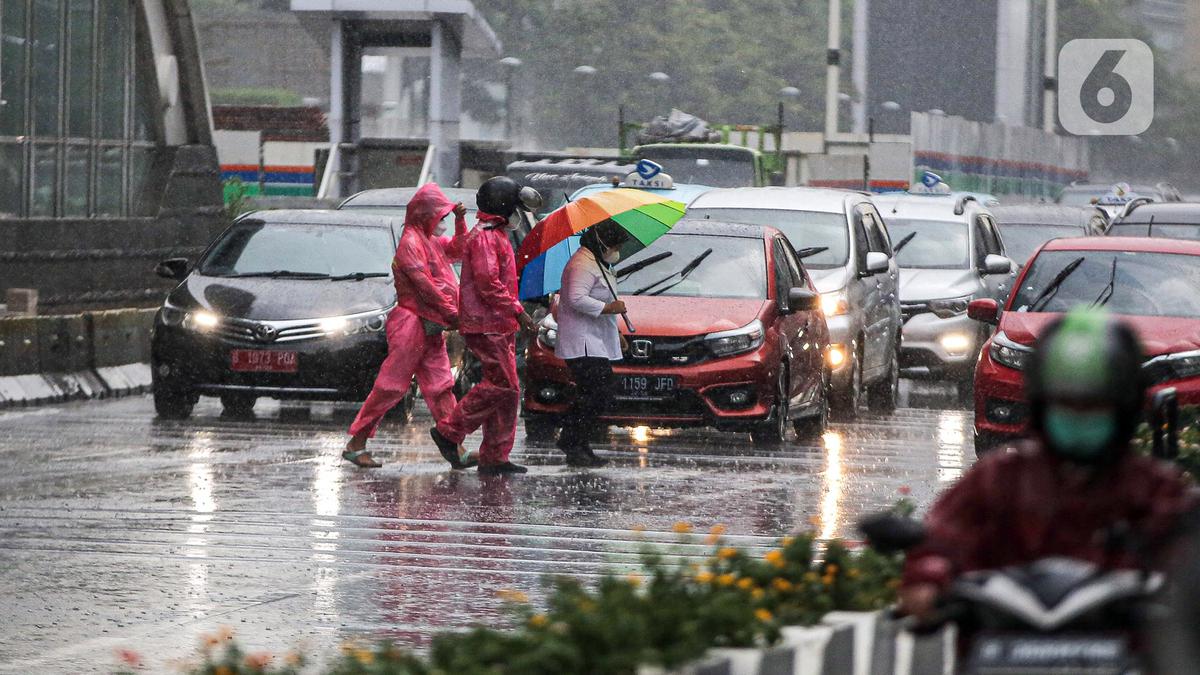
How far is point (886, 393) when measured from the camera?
2019 centimetres

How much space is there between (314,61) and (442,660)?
106954 millimetres

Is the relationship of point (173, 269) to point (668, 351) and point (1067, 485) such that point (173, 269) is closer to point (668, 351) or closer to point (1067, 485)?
point (668, 351)

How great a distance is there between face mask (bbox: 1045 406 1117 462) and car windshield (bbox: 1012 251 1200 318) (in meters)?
10.4

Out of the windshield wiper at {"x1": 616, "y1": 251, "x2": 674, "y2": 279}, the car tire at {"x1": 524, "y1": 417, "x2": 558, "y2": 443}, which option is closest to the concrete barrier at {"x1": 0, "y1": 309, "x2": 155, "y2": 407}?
the car tire at {"x1": 524, "y1": 417, "x2": 558, "y2": 443}

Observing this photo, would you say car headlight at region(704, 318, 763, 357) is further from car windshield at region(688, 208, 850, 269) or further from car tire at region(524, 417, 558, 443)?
car windshield at region(688, 208, 850, 269)

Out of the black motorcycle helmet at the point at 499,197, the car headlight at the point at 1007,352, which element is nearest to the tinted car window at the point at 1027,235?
the car headlight at the point at 1007,352

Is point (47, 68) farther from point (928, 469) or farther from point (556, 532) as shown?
point (556, 532)

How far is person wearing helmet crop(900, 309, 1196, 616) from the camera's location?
12.6 ft

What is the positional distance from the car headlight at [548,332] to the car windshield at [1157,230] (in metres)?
6.51

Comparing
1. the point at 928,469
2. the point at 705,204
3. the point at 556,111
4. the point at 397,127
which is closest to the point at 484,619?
the point at 928,469

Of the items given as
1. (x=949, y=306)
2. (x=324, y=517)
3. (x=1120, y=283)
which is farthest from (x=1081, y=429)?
(x=949, y=306)

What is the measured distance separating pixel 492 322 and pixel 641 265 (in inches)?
110

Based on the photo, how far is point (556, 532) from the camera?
11.1m

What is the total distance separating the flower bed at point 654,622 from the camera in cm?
494
